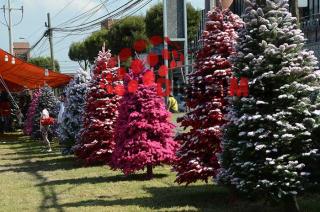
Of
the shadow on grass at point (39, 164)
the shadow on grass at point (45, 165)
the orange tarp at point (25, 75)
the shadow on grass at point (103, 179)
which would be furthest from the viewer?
the orange tarp at point (25, 75)

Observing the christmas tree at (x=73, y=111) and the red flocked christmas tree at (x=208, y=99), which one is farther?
the christmas tree at (x=73, y=111)

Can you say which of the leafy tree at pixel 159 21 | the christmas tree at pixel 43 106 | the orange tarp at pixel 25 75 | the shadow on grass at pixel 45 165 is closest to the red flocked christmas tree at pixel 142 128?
the shadow on grass at pixel 45 165

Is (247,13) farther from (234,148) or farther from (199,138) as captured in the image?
(199,138)

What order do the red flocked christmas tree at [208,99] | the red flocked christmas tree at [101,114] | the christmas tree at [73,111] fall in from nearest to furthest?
the red flocked christmas tree at [208,99] → the red flocked christmas tree at [101,114] → the christmas tree at [73,111]

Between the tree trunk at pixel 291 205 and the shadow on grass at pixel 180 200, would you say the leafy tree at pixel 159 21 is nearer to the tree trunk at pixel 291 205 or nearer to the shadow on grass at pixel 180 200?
the shadow on grass at pixel 180 200

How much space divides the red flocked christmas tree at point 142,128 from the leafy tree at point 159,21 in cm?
3602

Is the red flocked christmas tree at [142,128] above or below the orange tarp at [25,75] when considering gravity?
below

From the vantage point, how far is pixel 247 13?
764cm

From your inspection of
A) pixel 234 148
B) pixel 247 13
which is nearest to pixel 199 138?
pixel 234 148

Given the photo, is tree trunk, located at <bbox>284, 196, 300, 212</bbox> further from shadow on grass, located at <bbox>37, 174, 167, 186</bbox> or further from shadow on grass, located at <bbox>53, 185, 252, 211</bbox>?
shadow on grass, located at <bbox>37, 174, 167, 186</bbox>

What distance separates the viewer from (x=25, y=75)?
28922mm

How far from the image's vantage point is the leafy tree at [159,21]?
48.3 meters

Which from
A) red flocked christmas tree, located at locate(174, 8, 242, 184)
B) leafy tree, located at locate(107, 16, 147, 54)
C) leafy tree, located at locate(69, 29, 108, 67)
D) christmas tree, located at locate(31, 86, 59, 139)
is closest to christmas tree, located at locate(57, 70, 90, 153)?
red flocked christmas tree, located at locate(174, 8, 242, 184)

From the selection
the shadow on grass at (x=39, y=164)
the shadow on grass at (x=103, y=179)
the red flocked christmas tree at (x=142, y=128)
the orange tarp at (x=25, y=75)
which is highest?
the orange tarp at (x=25, y=75)
